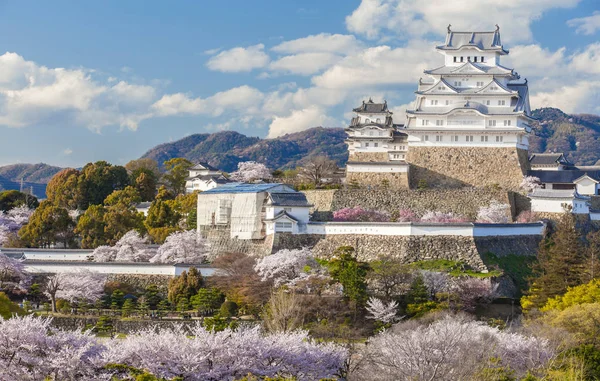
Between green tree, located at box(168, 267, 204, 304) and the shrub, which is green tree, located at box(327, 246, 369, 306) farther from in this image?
green tree, located at box(168, 267, 204, 304)

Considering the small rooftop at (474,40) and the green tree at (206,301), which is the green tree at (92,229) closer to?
the green tree at (206,301)

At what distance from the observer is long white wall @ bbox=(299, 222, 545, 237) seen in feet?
122

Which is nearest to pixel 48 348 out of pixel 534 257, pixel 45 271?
pixel 45 271

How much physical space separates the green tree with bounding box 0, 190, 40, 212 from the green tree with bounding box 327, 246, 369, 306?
26725 millimetres

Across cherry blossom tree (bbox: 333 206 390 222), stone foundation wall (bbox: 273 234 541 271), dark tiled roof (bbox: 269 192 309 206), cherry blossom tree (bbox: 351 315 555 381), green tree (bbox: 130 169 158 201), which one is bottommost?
cherry blossom tree (bbox: 351 315 555 381)

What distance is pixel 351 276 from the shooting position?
33625 millimetres

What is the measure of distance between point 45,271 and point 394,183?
56.1 feet

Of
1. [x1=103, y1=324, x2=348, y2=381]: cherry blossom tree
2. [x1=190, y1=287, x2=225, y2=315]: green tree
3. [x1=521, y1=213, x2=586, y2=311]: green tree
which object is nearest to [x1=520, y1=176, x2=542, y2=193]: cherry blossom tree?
[x1=521, y1=213, x2=586, y2=311]: green tree

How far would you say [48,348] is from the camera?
839 inches

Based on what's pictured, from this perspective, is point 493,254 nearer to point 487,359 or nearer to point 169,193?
point 487,359

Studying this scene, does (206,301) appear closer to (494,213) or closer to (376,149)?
(494,213)

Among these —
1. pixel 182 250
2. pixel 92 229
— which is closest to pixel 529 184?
pixel 182 250

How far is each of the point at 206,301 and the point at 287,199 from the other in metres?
6.51

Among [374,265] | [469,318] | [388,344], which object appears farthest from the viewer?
[374,265]
